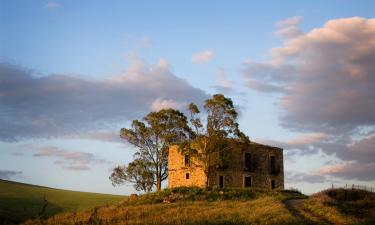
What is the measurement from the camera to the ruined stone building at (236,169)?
51188 millimetres

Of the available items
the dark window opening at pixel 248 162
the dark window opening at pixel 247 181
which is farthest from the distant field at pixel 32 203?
the dark window opening at pixel 248 162

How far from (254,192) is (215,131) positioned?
8.38 meters

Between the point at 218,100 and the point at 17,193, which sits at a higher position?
the point at 218,100

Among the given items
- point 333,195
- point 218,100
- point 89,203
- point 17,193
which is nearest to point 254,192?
point 333,195

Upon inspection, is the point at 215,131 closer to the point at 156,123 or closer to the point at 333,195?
the point at 156,123

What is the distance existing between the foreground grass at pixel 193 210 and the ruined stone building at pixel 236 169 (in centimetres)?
699

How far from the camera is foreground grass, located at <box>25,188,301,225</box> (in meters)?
22.8

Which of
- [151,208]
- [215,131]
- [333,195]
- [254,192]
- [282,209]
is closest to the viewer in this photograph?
[282,209]

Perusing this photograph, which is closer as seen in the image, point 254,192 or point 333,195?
point 333,195

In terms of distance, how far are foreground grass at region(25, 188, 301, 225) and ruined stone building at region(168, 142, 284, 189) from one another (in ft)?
22.9

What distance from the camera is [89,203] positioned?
186ft

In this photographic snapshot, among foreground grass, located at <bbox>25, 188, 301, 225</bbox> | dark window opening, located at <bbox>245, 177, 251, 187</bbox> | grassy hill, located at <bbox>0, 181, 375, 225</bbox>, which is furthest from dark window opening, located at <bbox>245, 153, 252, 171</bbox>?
foreground grass, located at <bbox>25, 188, 301, 225</bbox>

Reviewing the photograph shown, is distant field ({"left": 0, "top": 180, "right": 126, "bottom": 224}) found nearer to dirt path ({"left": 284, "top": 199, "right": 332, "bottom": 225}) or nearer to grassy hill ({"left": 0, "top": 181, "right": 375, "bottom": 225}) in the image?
grassy hill ({"left": 0, "top": 181, "right": 375, "bottom": 225})

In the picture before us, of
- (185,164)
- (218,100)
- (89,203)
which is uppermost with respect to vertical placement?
(218,100)
